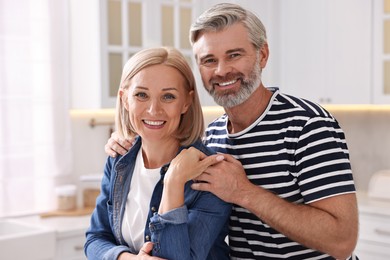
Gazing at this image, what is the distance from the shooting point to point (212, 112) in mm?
4484

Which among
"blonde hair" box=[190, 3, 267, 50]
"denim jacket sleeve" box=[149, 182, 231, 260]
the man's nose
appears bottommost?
"denim jacket sleeve" box=[149, 182, 231, 260]

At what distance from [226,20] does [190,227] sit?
23.8 inches

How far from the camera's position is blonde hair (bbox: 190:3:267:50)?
175 centimetres

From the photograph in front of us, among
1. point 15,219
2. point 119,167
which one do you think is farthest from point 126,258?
point 15,219

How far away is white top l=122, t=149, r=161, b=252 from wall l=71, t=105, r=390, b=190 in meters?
2.18

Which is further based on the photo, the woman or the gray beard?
the gray beard

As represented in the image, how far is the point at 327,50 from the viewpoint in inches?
150

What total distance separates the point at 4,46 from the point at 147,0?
0.85 m

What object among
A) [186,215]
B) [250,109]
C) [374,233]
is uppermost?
[250,109]

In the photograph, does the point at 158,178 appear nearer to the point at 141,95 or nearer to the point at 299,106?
the point at 141,95

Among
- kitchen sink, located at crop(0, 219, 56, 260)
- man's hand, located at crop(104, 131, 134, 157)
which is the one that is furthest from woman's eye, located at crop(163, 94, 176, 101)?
kitchen sink, located at crop(0, 219, 56, 260)

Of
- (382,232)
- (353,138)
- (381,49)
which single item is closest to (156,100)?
(382,232)

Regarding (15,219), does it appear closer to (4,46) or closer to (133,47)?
(4,46)

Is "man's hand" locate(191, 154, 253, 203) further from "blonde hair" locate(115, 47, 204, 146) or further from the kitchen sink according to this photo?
the kitchen sink
